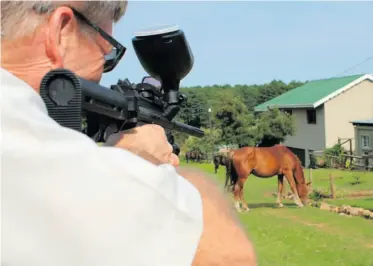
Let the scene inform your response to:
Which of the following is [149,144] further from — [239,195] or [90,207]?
[239,195]

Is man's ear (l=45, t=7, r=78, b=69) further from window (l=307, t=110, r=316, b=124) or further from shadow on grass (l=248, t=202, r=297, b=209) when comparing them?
window (l=307, t=110, r=316, b=124)

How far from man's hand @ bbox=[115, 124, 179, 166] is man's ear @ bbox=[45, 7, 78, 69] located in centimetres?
25

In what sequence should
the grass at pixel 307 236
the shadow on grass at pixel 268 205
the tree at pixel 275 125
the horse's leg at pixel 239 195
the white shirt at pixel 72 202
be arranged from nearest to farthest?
the white shirt at pixel 72 202
the grass at pixel 307 236
the horse's leg at pixel 239 195
the shadow on grass at pixel 268 205
the tree at pixel 275 125

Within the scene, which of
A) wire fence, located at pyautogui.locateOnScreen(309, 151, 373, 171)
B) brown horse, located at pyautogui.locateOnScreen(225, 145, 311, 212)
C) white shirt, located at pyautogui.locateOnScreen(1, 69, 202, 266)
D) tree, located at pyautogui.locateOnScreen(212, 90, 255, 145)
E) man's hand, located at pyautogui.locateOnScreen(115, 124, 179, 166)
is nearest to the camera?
white shirt, located at pyautogui.locateOnScreen(1, 69, 202, 266)

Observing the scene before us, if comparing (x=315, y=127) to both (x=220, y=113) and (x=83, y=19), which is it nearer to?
(x=220, y=113)

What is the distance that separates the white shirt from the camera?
801 mm

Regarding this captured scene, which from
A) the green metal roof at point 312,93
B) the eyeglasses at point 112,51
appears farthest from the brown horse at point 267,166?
the eyeglasses at point 112,51

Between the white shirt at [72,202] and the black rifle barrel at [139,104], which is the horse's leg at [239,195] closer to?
the black rifle barrel at [139,104]

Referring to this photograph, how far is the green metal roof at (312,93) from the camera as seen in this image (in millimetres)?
35531

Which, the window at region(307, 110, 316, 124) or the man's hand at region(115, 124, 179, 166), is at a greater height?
the window at region(307, 110, 316, 124)

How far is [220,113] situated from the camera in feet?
112

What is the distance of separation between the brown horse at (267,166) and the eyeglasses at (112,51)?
16796 millimetres

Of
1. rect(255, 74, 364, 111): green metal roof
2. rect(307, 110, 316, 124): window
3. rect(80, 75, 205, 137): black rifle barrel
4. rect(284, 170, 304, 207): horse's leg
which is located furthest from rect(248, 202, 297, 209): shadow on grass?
rect(307, 110, 316, 124): window

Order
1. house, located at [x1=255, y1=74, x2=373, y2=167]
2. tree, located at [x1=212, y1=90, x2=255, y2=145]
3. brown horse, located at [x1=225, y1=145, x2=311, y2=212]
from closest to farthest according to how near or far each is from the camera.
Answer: brown horse, located at [x1=225, y1=145, x2=311, y2=212], tree, located at [x1=212, y1=90, x2=255, y2=145], house, located at [x1=255, y1=74, x2=373, y2=167]
